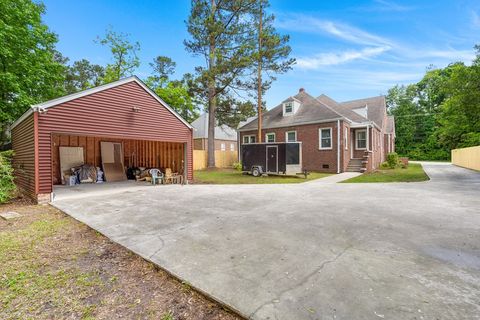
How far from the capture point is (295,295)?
2396 mm

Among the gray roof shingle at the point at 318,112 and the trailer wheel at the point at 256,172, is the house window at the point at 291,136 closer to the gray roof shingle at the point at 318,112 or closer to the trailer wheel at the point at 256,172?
the gray roof shingle at the point at 318,112

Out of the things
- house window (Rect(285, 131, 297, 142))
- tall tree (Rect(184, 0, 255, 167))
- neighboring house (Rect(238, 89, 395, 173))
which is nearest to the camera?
neighboring house (Rect(238, 89, 395, 173))

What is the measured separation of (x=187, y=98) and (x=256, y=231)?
18.8 metres

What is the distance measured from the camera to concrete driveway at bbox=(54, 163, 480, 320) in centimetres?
228

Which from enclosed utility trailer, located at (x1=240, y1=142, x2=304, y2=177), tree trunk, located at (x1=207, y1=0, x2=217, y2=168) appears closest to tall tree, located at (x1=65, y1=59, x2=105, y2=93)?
tree trunk, located at (x1=207, y1=0, x2=217, y2=168)

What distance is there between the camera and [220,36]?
18.4 meters

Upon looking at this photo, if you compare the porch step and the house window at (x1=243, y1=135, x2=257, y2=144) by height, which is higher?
the house window at (x1=243, y1=135, x2=257, y2=144)

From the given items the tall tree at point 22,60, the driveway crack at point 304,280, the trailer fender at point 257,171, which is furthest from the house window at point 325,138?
the tall tree at point 22,60

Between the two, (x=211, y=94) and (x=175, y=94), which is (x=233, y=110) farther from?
(x=175, y=94)

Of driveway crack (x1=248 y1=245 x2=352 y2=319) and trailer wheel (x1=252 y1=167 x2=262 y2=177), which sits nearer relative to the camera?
driveway crack (x1=248 y1=245 x2=352 y2=319)

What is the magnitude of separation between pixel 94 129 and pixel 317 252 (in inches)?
356

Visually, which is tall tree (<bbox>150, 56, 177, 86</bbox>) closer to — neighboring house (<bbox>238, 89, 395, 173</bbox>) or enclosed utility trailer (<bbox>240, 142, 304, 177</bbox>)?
neighboring house (<bbox>238, 89, 395, 173</bbox>)

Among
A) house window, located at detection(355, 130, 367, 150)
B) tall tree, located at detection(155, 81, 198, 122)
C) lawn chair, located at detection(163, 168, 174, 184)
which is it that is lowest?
lawn chair, located at detection(163, 168, 174, 184)

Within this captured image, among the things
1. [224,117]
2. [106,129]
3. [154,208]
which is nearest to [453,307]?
[154,208]
